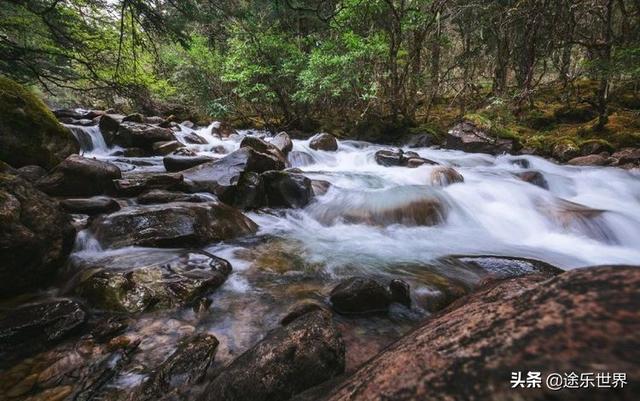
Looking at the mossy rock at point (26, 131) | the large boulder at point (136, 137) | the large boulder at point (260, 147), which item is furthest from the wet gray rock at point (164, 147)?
the mossy rock at point (26, 131)

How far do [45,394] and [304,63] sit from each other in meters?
13.7

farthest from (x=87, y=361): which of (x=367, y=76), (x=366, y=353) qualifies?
(x=367, y=76)

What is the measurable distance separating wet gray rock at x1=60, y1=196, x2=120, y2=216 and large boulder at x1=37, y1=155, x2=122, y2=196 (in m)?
0.61

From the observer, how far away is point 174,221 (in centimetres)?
456

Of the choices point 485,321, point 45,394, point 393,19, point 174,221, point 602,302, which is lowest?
point 45,394

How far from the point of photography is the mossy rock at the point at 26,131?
566cm

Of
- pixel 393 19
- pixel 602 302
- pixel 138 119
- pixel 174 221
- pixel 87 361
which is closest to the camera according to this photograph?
pixel 602 302

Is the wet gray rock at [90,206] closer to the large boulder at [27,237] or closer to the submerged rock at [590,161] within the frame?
the large boulder at [27,237]

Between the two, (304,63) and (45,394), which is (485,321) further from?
(304,63)

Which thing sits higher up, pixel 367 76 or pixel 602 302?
pixel 367 76

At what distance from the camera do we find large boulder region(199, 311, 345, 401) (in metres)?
1.96

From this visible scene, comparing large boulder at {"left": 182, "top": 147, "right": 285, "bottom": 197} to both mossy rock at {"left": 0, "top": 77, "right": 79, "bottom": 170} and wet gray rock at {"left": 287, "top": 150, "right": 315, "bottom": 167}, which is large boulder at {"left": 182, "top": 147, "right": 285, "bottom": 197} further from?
wet gray rock at {"left": 287, "top": 150, "right": 315, "bottom": 167}

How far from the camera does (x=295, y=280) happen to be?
159 inches

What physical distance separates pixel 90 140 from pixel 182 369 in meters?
10.5
